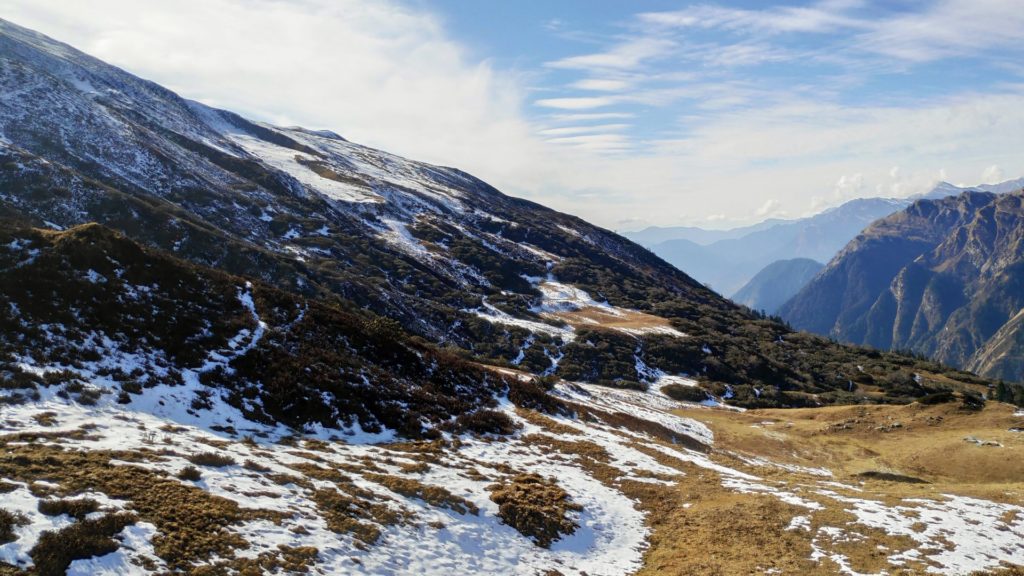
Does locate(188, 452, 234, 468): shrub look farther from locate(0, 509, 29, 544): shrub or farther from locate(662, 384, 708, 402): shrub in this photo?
locate(662, 384, 708, 402): shrub

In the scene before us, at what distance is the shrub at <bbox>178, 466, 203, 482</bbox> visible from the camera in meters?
15.0

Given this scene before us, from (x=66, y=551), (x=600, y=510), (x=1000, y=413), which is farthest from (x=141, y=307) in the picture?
(x=1000, y=413)

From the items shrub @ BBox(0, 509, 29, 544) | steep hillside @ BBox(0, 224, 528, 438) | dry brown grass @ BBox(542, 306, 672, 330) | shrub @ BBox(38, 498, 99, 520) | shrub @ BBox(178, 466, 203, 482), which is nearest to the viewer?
shrub @ BBox(0, 509, 29, 544)

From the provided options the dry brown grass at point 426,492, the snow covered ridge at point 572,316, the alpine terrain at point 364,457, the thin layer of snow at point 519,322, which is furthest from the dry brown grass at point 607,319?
the dry brown grass at point 426,492

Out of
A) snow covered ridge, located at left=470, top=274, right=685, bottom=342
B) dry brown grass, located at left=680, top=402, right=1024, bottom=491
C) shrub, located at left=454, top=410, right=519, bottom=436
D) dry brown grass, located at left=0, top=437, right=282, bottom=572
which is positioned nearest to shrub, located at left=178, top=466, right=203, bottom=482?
dry brown grass, located at left=0, top=437, right=282, bottom=572

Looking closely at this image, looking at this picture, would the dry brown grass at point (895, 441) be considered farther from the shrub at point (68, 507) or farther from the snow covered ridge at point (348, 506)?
the shrub at point (68, 507)

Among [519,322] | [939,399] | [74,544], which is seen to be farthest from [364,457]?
[519,322]

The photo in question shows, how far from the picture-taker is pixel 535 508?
20.1 metres

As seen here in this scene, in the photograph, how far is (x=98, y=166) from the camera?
8956 centimetres

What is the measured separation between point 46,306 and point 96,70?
195m

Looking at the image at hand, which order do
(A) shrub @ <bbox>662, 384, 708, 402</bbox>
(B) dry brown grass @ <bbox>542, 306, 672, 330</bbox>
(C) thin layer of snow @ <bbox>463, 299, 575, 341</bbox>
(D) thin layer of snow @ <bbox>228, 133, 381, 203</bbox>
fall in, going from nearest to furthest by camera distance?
1. (A) shrub @ <bbox>662, 384, 708, 402</bbox>
2. (C) thin layer of snow @ <bbox>463, 299, 575, 341</bbox>
3. (B) dry brown grass @ <bbox>542, 306, 672, 330</bbox>
4. (D) thin layer of snow @ <bbox>228, 133, 381, 203</bbox>

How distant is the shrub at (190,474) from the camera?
49.1 feet

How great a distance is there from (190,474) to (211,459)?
153 cm

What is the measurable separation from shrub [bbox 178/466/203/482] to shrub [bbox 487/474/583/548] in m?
10.5
